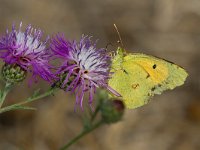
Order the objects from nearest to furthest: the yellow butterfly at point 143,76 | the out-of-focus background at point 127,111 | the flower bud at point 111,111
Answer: the flower bud at point 111,111 → the yellow butterfly at point 143,76 → the out-of-focus background at point 127,111

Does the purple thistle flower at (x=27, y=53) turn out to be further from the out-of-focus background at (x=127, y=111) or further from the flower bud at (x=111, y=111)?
the out-of-focus background at (x=127, y=111)

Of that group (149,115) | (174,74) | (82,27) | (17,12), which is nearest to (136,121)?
(149,115)

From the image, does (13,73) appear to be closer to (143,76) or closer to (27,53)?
(27,53)

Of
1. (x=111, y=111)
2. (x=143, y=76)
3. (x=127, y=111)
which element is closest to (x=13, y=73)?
(x=111, y=111)

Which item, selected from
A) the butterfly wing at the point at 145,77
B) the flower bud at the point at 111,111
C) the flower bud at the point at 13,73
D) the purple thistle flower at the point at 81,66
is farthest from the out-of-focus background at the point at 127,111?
the flower bud at the point at 111,111

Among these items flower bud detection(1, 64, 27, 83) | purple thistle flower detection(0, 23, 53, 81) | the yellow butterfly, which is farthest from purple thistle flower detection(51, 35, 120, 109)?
the yellow butterfly

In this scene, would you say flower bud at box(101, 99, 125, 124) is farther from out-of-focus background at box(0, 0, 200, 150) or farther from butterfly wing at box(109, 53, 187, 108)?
out-of-focus background at box(0, 0, 200, 150)
